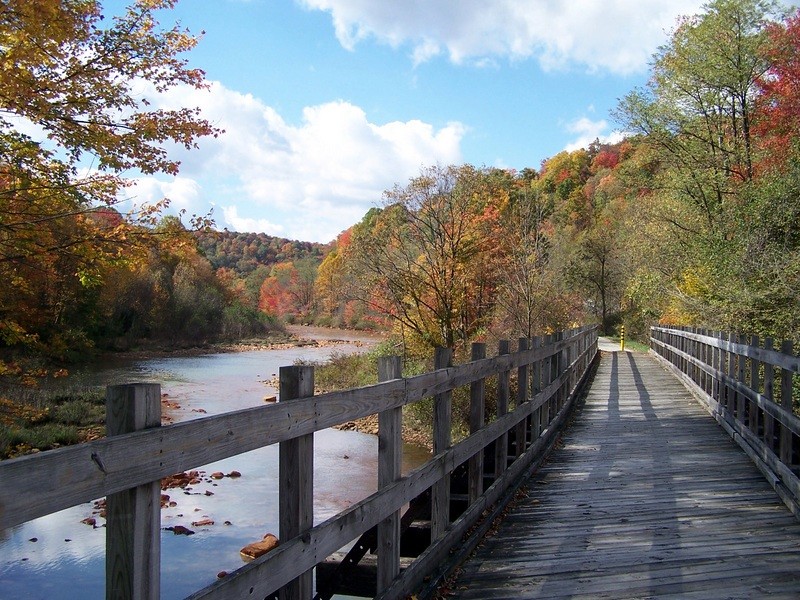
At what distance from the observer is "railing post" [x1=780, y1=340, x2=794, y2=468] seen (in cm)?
662

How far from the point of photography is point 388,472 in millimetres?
3908

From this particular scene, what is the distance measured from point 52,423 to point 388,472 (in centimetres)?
1785

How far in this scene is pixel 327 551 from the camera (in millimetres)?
3131

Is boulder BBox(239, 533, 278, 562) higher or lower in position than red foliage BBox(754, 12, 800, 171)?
lower

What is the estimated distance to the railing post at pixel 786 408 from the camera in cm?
662

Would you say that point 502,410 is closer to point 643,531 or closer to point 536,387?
point 643,531

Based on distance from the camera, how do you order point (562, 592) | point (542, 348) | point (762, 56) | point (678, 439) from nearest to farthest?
point (562, 592) < point (542, 348) < point (678, 439) < point (762, 56)

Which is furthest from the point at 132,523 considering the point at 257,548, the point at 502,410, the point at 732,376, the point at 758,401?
the point at 732,376

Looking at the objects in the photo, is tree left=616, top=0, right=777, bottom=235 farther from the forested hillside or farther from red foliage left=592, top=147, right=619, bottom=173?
red foliage left=592, top=147, right=619, bottom=173

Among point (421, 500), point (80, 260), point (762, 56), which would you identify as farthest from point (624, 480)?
point (762, 56)

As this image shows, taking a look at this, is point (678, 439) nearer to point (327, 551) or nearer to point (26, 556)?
point (327, 551)

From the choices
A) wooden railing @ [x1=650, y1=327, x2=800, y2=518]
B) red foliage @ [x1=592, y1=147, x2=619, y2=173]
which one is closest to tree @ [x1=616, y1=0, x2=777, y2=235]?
wooden railing @ [x1=650, y1=327, x2=800, y2=518]

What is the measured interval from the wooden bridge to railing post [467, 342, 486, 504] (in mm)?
19

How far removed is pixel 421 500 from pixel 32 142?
668 centimetres
